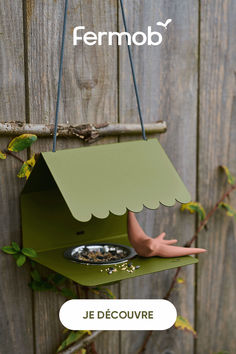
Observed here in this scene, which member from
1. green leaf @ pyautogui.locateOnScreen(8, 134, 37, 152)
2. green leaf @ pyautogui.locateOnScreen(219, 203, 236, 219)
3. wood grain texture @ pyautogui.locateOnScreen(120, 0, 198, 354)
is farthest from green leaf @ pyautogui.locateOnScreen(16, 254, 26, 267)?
green leaf @ pyautogui.locateOnScreen(219, 203, 236, 219)

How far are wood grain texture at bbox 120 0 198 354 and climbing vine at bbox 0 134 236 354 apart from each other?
0.04 metres

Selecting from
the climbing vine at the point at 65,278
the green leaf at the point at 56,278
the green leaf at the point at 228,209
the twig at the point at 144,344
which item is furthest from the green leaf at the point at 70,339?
the green leaf at the point at 228,209

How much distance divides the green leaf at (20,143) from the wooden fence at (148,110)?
24 mm

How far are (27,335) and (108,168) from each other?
17.8 inches

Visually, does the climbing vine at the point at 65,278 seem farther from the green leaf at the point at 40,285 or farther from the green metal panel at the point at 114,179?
the green metal panel at the point at 114,179

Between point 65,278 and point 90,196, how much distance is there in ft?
1.06

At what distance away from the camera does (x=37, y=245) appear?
109cm

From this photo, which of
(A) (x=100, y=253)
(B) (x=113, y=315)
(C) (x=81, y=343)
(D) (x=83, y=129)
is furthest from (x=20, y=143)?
(C) (x=81, y=343)

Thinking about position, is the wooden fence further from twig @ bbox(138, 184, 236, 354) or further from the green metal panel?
the green metal panel

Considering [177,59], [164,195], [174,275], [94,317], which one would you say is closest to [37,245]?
[94,317]

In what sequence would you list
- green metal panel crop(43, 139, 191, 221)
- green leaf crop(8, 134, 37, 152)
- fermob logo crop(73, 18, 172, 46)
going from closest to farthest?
green metal panel crop(43, 139, 191, 221) → green leaf crop(8, 134, 37, 152) → fermob logo crop(73, 18, 172, 46)

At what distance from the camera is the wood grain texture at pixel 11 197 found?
104 cm

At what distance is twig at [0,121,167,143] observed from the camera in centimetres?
105

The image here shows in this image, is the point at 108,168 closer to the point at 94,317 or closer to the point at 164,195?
the point at 164,195
